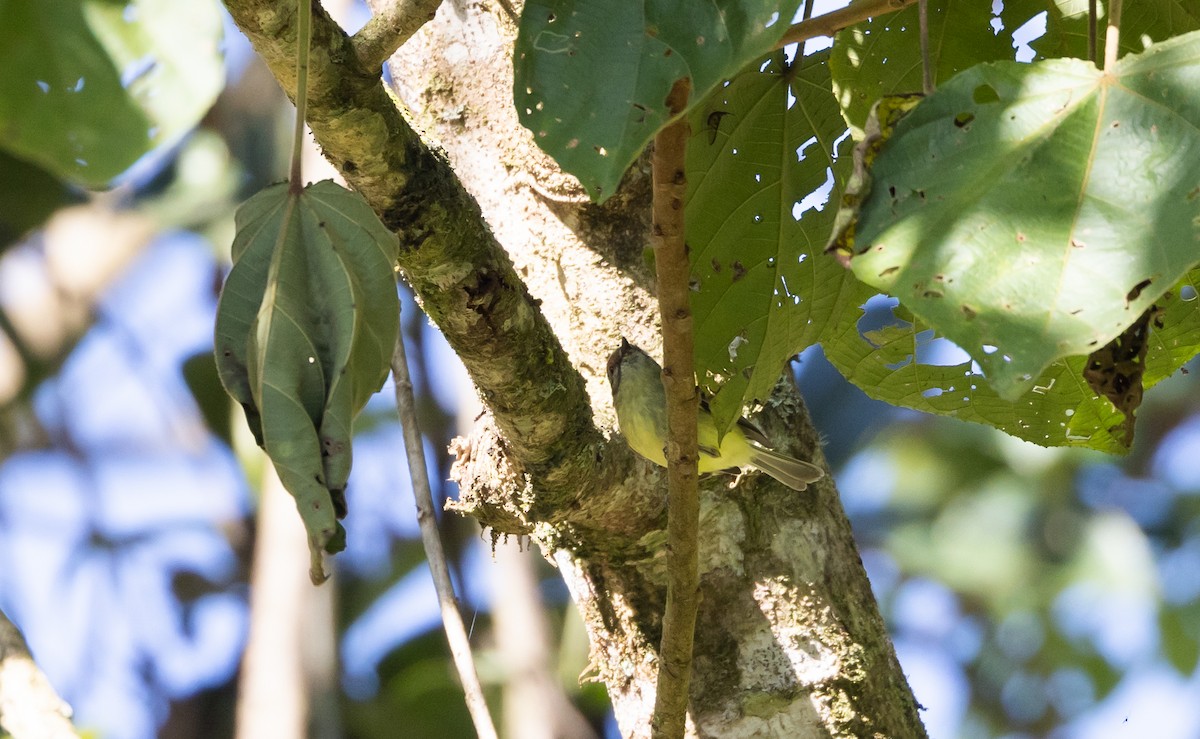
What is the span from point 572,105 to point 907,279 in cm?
28

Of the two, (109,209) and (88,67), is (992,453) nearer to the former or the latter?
(109,209)

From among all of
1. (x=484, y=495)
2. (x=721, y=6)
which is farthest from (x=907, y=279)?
(x=484, y=495)

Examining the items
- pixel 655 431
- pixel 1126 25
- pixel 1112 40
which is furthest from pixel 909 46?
pixel 655 431

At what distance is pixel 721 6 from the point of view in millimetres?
872

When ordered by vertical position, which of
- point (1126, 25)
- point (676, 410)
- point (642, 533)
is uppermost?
point (1126, 25)

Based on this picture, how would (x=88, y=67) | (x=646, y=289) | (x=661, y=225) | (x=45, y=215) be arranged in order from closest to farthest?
(x=88, y=67), (x=661, y=225), (x=646, y=289), (x=45, y=215)

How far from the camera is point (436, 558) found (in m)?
1.89

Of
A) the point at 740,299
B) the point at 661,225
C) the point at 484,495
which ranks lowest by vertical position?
the point at 484,495

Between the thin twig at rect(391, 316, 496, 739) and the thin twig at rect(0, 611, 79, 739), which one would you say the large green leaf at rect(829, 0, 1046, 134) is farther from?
the thin twig at rect(0, 611, 79, 739)

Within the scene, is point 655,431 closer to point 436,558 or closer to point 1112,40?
point 436,558

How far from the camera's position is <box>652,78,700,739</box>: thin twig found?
3.38 ft

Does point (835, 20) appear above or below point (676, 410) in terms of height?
above

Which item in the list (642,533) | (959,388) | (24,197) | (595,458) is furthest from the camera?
(24,197)

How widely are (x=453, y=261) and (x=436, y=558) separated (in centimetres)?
60
